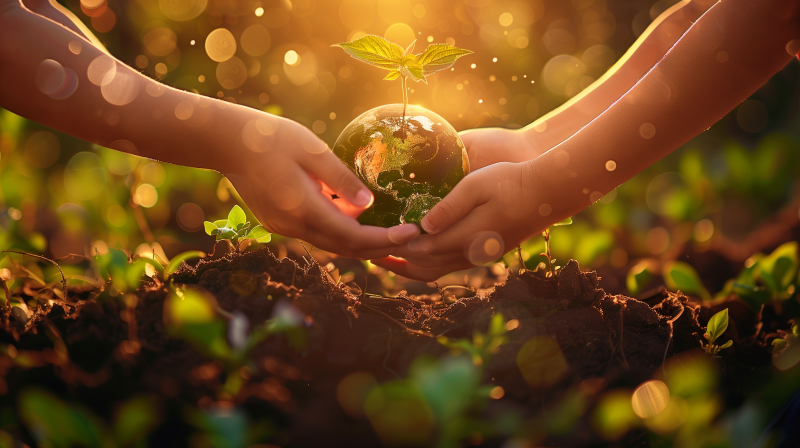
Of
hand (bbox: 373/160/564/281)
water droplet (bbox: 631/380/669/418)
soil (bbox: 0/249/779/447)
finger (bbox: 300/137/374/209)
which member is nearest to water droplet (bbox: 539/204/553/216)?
hand (bbox: 373/160/564/281)

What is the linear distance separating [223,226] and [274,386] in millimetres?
511

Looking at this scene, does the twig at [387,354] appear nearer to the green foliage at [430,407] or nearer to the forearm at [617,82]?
the green foliage at [430,407]

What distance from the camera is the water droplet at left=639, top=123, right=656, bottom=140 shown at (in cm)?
84

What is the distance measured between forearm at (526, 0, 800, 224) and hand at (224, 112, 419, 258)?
0.35 m

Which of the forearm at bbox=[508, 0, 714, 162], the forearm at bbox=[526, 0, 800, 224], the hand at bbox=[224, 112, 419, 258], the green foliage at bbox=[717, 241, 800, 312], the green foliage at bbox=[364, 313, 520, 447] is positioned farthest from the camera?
the forearm at bbox=[508, 0, 714, 162]

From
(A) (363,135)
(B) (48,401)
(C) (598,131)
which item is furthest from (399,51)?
(B) (48,401)

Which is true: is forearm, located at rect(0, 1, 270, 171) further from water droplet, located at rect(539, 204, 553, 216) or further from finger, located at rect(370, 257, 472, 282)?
water droplet, located at rect(539, 204, 553, 216)

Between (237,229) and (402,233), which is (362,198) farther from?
(237,229)

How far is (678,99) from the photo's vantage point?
82 cm

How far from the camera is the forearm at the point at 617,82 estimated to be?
1.30 m

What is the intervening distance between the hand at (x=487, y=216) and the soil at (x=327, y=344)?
108 mm

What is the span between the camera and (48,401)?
1.31 ft

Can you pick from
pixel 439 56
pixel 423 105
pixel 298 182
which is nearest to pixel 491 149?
pixel 439 56

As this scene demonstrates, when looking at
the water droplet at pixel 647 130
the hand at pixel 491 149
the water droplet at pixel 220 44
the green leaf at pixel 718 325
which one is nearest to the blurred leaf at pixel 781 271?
the green leaf at pixel 718 325
